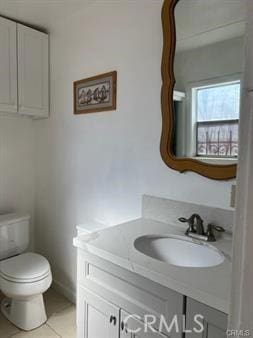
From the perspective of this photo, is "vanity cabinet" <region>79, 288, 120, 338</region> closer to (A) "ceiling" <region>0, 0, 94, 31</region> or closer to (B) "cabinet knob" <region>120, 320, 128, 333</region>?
(B) "cabinet knob" <region>120, 320, 128, 333</region>

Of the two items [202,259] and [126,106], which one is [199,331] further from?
[126,106]

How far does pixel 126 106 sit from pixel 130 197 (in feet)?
2.06

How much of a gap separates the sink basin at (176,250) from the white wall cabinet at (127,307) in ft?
0.70

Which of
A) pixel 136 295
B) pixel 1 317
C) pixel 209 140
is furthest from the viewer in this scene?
pixel 1 317

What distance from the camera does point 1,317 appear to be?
80.4 inches

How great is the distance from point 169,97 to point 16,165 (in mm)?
1662

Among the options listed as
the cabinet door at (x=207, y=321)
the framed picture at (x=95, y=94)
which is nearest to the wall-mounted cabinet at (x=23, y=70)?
the framed picture at (x=95, y=94)

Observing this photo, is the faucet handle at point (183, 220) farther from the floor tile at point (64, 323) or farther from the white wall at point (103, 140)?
the floor tile at point (64, 323)

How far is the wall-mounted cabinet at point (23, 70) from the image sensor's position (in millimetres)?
2086

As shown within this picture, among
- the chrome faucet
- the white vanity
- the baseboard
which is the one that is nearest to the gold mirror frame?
the chrome faucet

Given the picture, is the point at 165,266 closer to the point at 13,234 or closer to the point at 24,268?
the point at 24,268

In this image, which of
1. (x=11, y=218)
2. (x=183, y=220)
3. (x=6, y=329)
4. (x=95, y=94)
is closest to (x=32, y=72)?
(x=95, y=94)

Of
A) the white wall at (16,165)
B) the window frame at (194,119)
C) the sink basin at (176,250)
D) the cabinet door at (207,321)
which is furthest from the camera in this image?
the white wall at (16,165)

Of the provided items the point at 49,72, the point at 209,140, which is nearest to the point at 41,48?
the point at 49,72
